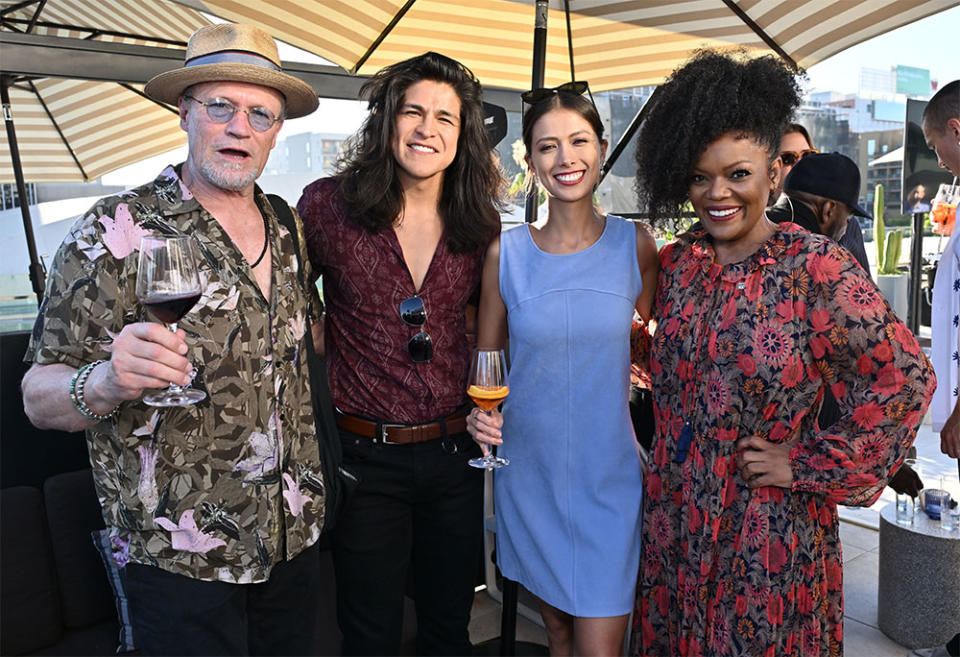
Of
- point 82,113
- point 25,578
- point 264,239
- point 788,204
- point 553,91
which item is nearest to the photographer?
point 264,239

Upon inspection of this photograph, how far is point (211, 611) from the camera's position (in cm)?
151

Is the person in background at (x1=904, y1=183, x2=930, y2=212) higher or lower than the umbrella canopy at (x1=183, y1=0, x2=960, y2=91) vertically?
lower

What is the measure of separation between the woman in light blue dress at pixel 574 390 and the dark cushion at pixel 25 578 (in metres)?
1.66

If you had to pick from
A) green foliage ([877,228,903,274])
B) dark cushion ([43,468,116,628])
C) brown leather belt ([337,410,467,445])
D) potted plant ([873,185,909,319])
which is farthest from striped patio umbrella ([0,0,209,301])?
green foliage ([877,228,903,274])

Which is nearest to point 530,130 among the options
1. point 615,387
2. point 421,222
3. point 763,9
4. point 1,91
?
point 421,222

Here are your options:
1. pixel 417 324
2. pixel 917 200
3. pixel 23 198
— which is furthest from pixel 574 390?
pixel 917 200

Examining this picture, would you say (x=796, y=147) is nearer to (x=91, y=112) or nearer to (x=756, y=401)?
(x=756, y=401)

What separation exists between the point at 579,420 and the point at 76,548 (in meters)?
1.87

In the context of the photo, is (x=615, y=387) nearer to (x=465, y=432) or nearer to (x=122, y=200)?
(x=465, y=432)

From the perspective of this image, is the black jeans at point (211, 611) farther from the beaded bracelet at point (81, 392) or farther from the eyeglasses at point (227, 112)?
the eyeglasses at point (227, 112)

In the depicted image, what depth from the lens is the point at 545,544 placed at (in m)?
1.99

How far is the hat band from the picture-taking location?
1600 millimetres

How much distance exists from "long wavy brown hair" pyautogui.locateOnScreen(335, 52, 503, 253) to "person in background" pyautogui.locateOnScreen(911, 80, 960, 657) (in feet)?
6.09

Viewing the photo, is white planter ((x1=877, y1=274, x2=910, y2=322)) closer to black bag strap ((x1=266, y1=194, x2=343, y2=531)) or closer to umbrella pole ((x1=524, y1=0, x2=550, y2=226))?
umbrella pole ((x1=524, y1=0, x2=550, y2=226))
